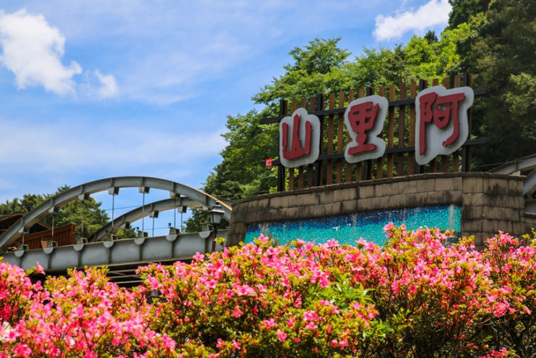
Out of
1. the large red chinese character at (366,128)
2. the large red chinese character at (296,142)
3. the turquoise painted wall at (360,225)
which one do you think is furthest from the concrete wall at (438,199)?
the large red chinese character at (296,142)

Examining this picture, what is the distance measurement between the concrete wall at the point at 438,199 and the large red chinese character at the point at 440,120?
8.14ft

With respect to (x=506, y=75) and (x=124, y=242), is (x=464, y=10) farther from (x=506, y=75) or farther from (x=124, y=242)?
(x=124, y=242)

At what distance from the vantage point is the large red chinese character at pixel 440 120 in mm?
24016

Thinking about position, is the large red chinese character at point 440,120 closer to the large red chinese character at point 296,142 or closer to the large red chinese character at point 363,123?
the large red chinese character at point 363,123

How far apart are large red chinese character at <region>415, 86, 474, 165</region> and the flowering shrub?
10.3 meters

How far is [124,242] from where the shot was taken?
39406 millimetres

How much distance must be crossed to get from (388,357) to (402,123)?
14.0m

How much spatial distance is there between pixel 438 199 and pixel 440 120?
371 centimetres

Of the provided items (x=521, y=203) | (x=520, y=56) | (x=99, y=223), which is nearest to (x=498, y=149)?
(x=520, y=56)

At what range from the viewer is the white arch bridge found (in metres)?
37.2

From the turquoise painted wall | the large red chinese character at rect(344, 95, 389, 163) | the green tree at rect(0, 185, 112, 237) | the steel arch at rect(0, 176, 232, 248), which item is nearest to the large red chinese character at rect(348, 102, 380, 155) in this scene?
the large red chinese character at rect(344, 95, 389, 163)

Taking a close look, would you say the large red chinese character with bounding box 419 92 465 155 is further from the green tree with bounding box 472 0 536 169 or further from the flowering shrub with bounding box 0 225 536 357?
the green tree with bounding box 472 0 536 169

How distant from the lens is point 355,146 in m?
26.2

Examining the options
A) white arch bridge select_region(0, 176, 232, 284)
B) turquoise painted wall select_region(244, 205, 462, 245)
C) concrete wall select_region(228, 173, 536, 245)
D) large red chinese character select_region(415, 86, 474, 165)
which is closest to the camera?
concrete wall select_region(228, 173, 536, 245)
